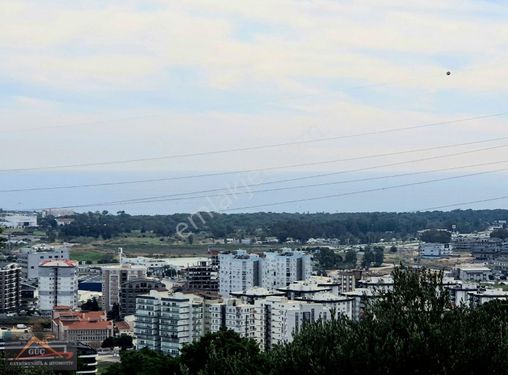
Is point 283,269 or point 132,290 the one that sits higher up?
point 283,269

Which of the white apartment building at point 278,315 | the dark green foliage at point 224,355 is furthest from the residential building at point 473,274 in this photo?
the dark green foliage at point 224,355

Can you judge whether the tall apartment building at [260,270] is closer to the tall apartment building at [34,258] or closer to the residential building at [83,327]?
the tall apartment building at [34,258]

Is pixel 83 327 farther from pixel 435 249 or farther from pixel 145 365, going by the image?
pixel 435 249

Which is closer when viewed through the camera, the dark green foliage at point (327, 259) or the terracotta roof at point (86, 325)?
the terracotta roof at point (86, 325)

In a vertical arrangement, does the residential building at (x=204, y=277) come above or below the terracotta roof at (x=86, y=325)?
above

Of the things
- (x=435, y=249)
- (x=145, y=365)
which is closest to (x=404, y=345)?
(x=145, y=365)

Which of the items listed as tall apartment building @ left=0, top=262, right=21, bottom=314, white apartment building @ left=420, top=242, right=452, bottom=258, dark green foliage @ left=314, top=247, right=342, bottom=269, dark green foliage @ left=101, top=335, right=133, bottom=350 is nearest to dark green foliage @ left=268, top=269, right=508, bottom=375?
dark green foliage @ left=101, top=335, right=133, bottom=350

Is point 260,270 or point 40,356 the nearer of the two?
point 40,356

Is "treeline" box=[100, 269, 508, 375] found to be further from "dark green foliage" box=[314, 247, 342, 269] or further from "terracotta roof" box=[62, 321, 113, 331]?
"dark green foliage" box=[314, 247, 342, 269]
